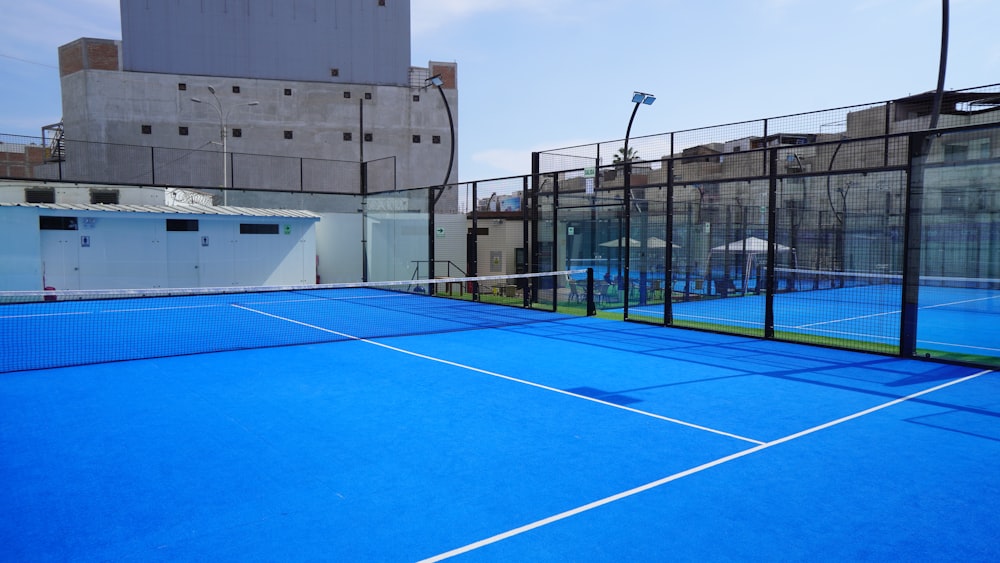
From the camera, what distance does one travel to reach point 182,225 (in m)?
23.0

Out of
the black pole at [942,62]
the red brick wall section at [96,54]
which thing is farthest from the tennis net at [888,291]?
the red brick wall section at [96,54]

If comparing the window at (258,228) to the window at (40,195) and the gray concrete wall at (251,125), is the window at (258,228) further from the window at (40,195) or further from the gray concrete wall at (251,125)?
the gray concrete wall at (251,125)

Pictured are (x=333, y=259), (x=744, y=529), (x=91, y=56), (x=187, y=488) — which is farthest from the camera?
(x=91, y=56)

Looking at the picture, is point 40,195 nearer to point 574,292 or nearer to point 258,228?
point 258,228

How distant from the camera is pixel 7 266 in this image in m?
19.9

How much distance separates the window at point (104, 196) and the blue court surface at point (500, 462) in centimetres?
1658

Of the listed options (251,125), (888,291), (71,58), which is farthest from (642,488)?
(71,58)

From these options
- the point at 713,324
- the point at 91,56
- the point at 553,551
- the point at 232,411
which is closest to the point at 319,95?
the point at 91,56

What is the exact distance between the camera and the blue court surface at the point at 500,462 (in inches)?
173

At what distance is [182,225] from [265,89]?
28075 mm

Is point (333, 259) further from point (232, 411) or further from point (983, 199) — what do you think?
point (983, 199)

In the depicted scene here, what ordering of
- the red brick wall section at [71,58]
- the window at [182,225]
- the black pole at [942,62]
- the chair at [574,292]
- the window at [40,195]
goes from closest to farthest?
1. the black pole at [942,62]
2. the chair at [574,292]
3. the window at [182,225]
4. the window at [40,195]
5. the red brick wall section at [71,58]

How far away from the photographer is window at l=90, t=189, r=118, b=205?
23938mm

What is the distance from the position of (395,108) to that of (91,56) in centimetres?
2085
